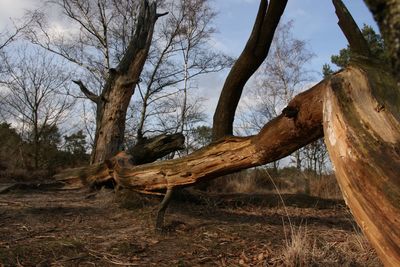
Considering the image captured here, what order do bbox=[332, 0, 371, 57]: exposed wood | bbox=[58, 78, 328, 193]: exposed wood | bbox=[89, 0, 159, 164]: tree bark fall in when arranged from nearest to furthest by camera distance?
bbox=[332, 0, 371, 57]: exposed wood < bbox=[58, 78, 328, 193]: exposed wood < bbox=[89, 0, 159, 164]: tree bark

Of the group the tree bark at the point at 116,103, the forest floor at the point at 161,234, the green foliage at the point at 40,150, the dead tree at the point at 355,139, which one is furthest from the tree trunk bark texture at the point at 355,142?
the green foliage at the point at 40,150

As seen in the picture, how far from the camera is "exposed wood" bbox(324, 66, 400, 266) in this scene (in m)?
2.01

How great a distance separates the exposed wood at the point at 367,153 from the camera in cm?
201

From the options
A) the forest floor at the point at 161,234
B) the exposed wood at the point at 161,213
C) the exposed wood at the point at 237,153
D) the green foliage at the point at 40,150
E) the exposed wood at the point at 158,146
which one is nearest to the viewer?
the exposed wood at the point at 237,153

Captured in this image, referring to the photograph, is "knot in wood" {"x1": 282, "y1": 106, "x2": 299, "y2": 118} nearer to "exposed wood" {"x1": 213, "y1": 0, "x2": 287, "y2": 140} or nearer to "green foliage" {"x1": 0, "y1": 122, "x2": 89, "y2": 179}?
"exposed wood" {"x1": 213, "y1": 0, "x2": 287, "y2": 140}

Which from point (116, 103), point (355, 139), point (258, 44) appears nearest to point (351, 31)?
point (355, 139)

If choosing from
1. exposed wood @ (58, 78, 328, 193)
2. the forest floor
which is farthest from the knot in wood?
the forest floor

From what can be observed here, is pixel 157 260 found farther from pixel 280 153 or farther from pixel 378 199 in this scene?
pixel 378 199

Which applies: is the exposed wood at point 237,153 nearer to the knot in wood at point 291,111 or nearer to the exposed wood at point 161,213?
the knot in wood at point 291,111

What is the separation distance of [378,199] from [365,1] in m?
1.47

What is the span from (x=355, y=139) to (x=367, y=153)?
0.47 feet

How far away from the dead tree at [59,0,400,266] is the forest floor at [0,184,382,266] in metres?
0.71

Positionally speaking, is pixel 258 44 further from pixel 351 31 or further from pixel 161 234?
pixel 161 234

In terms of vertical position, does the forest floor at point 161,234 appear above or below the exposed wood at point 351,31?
below
